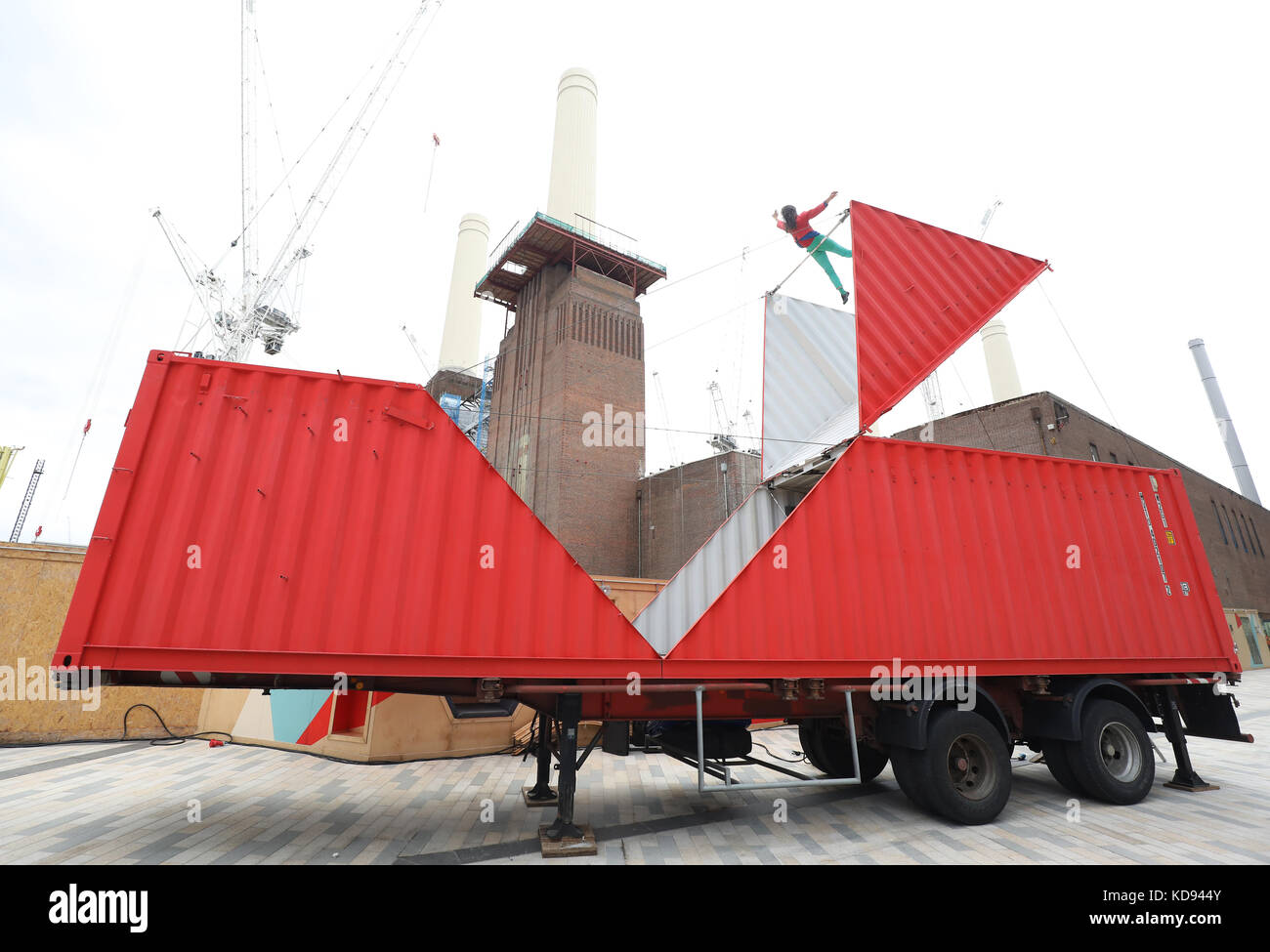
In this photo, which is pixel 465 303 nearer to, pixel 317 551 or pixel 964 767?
pixel 317 551

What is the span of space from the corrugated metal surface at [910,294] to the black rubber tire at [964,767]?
334cm

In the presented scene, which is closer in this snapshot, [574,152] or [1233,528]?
[1233,528]

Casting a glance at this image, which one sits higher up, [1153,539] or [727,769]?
[1153,539]

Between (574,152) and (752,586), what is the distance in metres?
46.4

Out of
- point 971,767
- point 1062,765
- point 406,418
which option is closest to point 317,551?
point 406,418

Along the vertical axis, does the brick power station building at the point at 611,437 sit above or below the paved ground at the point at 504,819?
above

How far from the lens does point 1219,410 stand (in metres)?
56.6

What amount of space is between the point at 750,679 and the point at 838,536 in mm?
1690

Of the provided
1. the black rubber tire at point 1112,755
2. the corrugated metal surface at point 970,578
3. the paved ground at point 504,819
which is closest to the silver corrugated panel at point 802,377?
the corrugated metal surface at point 970,578

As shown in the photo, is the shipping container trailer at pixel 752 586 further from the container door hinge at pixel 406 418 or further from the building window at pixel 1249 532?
the building window at pixel 1249 532

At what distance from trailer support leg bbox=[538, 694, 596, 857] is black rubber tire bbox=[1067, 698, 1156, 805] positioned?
5.72 meters

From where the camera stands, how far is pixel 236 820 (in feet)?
18.7

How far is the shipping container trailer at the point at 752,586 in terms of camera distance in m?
4.32
